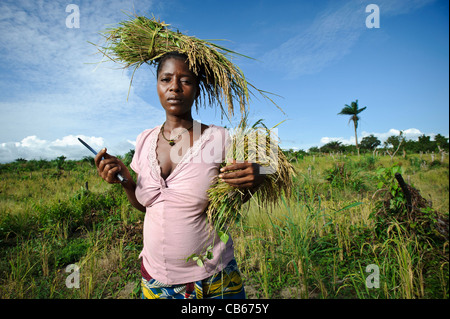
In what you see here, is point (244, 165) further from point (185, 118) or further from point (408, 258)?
point (408, 258)

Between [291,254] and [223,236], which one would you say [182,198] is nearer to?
[223,236]

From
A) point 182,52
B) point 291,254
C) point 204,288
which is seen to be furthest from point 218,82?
point 291,254

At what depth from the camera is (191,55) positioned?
1.43 m

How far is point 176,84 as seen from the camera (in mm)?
1381

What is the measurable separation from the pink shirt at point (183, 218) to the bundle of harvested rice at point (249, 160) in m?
0.06

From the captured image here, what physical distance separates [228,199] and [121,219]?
358 cm

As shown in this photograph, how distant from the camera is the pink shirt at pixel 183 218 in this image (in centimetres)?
129

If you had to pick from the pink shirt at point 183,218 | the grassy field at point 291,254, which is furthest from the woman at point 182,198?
the grassy field at point 291,254

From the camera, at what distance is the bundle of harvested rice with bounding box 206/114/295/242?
1.30 metres

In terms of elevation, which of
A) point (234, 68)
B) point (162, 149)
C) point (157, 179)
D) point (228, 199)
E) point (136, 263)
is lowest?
point (136, 263)

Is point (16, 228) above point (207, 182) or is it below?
below

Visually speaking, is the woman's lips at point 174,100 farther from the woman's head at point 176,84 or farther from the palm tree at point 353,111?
the palm tree at point 353,111
